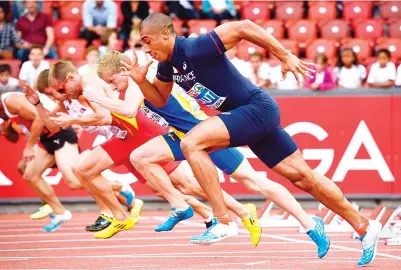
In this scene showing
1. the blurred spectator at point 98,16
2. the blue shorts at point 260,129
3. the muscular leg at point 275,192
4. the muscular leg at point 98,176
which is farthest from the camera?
the blurred spectator at point 98,16

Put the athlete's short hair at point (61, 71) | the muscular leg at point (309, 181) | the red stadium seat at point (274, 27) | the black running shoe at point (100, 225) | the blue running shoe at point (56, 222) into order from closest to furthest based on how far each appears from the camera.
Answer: the muscular leg at point (309, 181)
the athlete's short hair at point (61, 71)
the black running shoe at point (100, 225)
the blue running shoe at point (56, 222)
the red stadium seat at point (274, 27)

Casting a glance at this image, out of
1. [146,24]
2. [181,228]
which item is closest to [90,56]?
[181,228]

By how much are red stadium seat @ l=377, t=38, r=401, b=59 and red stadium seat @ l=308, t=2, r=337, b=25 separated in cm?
141

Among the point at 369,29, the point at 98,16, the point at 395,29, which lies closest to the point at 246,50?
the point at 369,29

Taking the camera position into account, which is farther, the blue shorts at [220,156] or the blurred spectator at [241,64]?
the blurred spectator at [241,64]

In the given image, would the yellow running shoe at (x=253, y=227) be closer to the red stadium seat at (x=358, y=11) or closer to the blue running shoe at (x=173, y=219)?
the blue running shoe at (x=173, y=219)

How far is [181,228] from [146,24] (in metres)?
5.56

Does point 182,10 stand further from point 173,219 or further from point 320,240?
point 320,240

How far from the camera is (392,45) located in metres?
19.6

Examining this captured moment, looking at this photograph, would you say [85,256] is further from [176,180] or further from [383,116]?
[383,116]

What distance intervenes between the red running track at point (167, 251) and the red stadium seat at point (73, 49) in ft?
18.2

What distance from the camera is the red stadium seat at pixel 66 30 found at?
66.0ft

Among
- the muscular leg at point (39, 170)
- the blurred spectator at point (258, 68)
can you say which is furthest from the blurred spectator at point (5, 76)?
the blurred spectator at point (258, 68)

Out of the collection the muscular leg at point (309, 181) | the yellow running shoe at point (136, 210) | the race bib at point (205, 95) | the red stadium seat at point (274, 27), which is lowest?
the yellow running shoe at point (136, 210)
